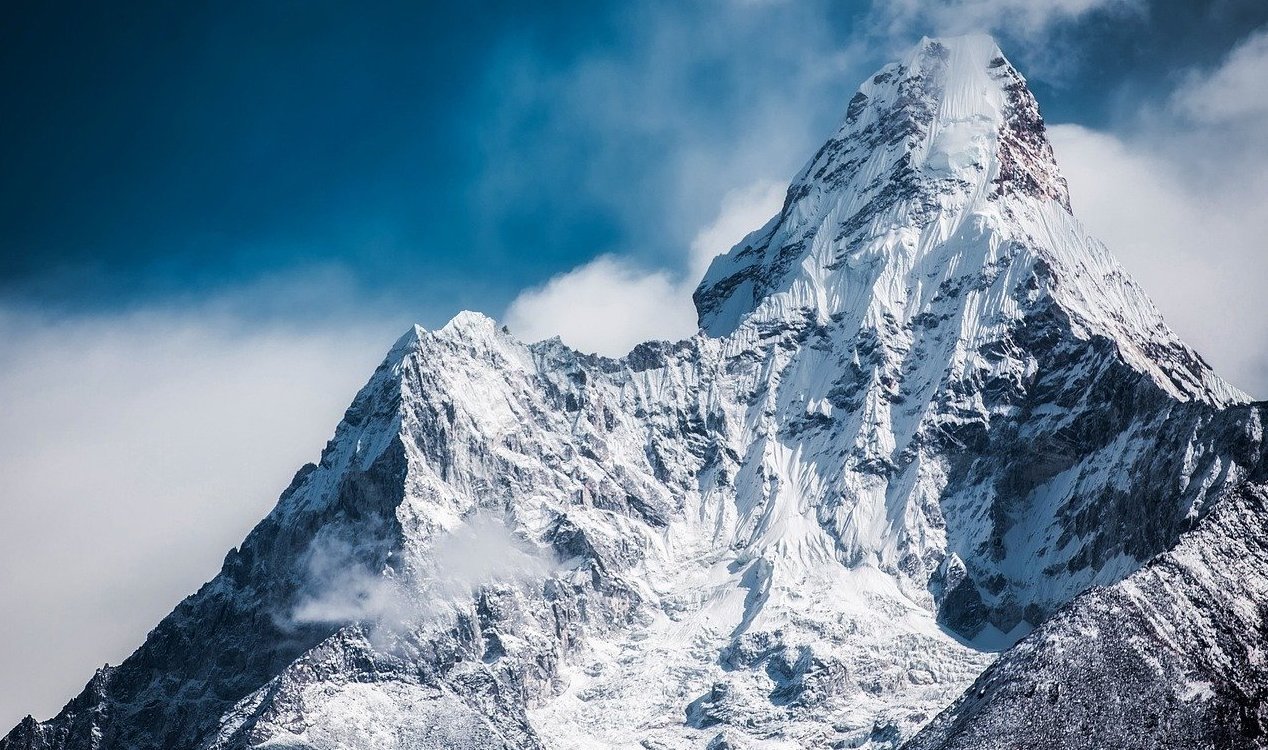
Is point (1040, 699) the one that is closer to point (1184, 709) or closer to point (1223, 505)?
point (1184, 709)

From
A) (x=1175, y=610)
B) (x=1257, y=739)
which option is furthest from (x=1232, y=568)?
(x=1257, y=739)

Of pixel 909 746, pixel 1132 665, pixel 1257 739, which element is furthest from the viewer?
pixel 909 746

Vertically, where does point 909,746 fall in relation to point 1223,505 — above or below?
below

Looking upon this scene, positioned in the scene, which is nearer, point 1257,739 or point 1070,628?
point 1257,739

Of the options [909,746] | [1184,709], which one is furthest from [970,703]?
[1184,709]

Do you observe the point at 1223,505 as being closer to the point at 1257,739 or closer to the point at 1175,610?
the point at 1175,610

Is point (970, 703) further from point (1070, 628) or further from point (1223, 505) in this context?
point (1223, 505)

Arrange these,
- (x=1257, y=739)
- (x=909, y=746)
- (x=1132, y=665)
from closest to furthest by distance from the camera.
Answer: (x=1257, y=739)
(x=1132, y=665)
(x=909, y=746)

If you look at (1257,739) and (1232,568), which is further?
(1232,568)

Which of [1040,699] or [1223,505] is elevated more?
[1223,505]
